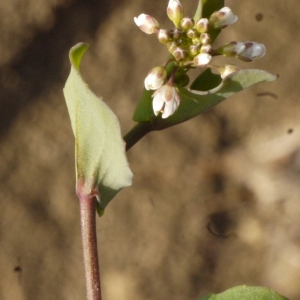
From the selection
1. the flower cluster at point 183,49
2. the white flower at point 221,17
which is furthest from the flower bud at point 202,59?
the white flower at point 221,17

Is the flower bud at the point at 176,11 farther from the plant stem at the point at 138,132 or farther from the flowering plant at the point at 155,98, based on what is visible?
the plant stem at the point at 138,132

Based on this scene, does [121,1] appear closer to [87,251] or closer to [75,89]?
[75,89]

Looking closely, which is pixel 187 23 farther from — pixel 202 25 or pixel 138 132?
pixel 138 132

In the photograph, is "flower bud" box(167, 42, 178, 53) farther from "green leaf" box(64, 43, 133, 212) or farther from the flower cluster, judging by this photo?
"green leaf" box(64, 43, 133, 212)

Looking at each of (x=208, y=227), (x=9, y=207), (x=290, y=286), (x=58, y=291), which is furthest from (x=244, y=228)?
(x=9, y=207)

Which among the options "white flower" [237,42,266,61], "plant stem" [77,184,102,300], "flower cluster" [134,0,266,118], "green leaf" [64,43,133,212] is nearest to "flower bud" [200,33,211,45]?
"flower cluster" [134,0,266,118]

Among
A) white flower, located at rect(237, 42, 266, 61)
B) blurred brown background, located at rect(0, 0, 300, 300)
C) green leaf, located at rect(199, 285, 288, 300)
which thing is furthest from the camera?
blurred brown background, located at rect(0, 0, 300, 300)
